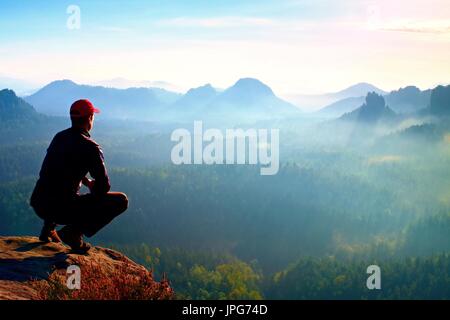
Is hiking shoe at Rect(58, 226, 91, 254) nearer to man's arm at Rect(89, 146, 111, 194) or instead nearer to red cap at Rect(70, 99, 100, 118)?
man's arm at Rect(89, 146, 111, 194)

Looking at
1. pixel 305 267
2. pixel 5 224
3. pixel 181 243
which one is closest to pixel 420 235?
pixel 305 267

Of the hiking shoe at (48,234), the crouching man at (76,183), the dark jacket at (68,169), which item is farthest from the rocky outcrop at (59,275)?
the dark jacket at (68,169)

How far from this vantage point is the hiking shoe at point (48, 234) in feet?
42.4

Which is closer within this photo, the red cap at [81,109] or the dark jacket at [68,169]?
the dark jacket at [68,169]

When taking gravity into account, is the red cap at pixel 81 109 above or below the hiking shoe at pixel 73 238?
above

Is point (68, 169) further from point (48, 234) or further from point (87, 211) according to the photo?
point (48, 234)

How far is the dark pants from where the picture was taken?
37.4 feet

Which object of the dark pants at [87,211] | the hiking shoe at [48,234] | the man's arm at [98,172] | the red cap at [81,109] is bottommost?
the hiking shoe at [48,234]

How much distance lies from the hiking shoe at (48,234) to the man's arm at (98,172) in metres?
2.72

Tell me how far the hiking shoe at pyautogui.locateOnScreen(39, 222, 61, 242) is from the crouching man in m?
0.93

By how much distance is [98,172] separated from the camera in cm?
1081

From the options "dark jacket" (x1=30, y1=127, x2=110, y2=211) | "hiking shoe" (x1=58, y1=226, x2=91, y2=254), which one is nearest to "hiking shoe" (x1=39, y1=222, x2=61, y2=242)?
"hiking shoe" (x1=58, y1=226, x2=91, y2=254)

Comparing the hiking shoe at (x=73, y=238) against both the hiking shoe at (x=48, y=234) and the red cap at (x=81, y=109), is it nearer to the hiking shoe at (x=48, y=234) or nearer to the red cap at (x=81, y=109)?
the hiking shoe at (x=48, y=234)

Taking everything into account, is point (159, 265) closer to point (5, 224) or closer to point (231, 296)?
point (231, 296)
